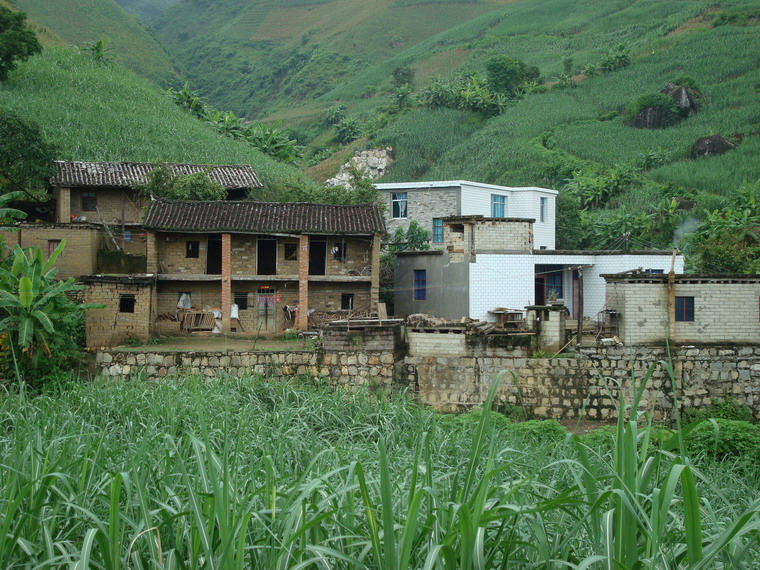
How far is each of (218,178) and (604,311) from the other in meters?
14.5

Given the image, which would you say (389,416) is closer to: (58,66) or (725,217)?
(725,217)

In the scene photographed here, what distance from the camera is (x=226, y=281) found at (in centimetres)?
2066

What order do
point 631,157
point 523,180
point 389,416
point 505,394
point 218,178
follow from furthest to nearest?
point 631,157, point 523,180, point 218,178, point 505,394, point 389,416

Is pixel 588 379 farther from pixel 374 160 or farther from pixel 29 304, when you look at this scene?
pixel 374 160

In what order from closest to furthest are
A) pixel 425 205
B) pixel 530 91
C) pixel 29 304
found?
1. pixel 29 304
2. pixel 425 205
3. pixel 530 91

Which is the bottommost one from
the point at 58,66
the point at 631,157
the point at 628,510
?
the point at 628,510

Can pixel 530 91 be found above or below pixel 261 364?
above

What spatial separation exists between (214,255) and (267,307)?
2130 millimetres

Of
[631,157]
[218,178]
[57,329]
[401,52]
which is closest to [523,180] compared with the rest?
[631,157]

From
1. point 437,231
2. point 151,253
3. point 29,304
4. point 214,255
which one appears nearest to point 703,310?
point 437,231

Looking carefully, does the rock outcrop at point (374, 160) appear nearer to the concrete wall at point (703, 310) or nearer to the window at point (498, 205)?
the window at point (498, 205)

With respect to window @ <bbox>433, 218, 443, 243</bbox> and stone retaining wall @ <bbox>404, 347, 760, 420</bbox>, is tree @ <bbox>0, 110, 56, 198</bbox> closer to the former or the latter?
window @ <bbox>433, 218, 443, 243</bbox>

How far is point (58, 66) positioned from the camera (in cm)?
4369

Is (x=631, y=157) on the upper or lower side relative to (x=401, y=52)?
lower
